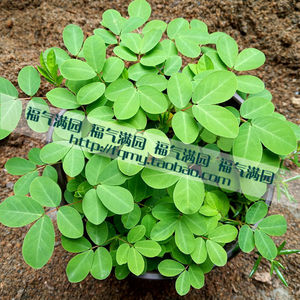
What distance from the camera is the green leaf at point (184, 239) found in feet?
3.07

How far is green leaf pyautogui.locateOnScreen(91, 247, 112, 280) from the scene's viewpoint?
95 cm

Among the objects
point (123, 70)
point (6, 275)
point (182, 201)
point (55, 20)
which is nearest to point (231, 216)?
point (182, 201)

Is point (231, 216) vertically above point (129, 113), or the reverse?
point (129, 113)

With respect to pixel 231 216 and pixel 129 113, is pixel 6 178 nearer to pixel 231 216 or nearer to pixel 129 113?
pixel 129 113

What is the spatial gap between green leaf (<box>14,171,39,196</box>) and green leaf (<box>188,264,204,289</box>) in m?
0.64

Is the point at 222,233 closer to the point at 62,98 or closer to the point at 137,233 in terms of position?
the point at 137,233

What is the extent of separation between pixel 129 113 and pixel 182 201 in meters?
0.31

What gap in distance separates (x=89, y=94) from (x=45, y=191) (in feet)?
1.11

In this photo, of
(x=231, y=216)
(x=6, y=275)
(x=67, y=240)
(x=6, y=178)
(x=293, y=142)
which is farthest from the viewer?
(x=6, y=178)

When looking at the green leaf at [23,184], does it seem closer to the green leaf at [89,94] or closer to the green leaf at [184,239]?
the green leaf at [89,94]

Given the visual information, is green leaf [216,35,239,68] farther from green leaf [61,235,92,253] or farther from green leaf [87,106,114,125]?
green leaf [61,235,92,253]

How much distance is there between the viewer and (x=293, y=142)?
849 millimetres

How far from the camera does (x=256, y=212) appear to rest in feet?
3.33

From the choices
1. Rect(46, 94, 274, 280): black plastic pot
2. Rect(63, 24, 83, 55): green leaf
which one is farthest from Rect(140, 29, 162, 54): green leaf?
Rect(46, 94, 274, 280): black plastic pot
